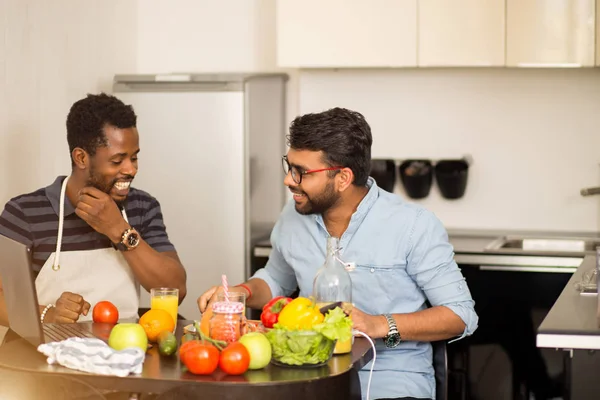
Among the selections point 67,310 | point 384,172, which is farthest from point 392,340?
point 384,172

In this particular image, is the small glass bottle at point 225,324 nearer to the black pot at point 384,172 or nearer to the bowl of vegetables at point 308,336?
the bowl of vegetables at point 308,336

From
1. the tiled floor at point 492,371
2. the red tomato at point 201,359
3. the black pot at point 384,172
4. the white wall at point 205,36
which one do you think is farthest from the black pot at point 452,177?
the red tomato at point 201,359

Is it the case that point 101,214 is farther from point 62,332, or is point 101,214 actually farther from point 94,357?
point 94,357

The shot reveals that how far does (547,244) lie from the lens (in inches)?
168

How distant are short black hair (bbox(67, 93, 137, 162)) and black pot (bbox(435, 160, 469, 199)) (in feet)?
6.06

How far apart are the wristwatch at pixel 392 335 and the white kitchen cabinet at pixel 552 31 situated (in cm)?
198

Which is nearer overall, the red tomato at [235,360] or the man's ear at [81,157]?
the red tomato at [235,360]

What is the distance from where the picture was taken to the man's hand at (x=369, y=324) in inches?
92.7

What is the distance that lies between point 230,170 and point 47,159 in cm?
79

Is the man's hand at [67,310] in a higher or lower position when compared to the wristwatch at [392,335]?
higher

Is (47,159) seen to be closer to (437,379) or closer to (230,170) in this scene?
(230,170)

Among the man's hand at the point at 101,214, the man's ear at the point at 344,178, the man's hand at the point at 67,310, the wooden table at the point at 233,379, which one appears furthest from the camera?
the man's hand at the point at 101,214

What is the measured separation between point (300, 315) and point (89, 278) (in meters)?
1.03

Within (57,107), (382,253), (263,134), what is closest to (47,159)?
(57,107)
